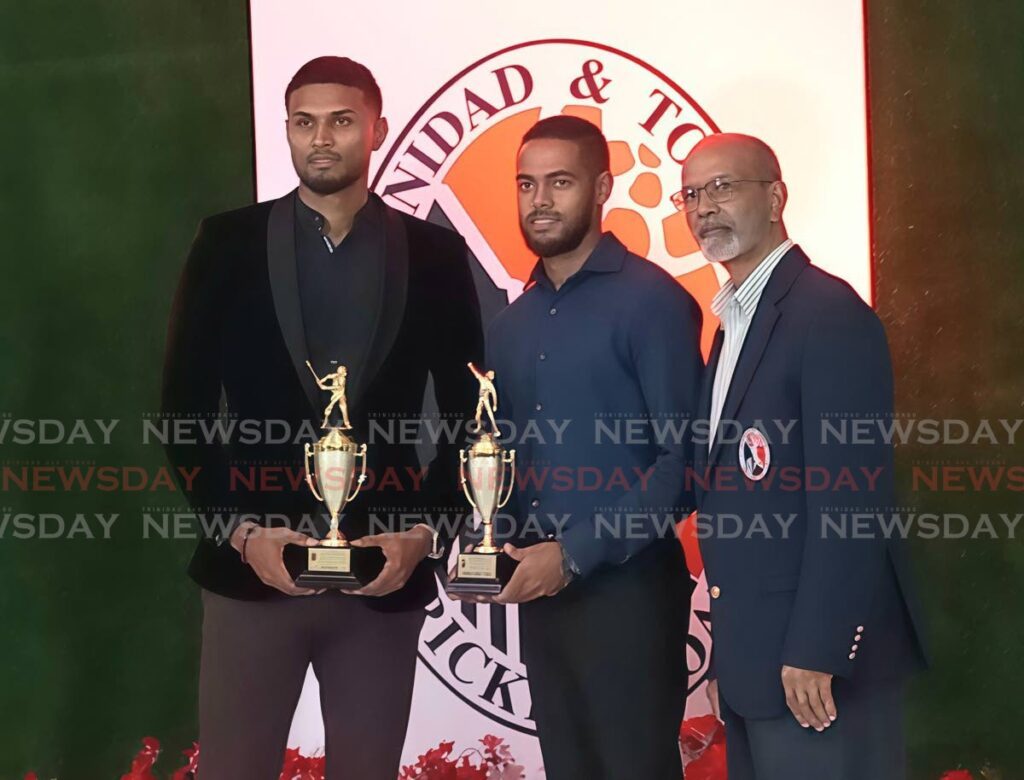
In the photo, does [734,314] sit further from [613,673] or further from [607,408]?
[613,673]

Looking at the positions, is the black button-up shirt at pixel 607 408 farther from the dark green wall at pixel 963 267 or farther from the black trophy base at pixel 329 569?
the dark green wall at pixel 963 267

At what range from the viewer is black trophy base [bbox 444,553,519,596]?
262cm

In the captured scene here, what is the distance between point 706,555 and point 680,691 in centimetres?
46

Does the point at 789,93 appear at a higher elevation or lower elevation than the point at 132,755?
higher

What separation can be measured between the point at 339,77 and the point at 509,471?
3.72 feet

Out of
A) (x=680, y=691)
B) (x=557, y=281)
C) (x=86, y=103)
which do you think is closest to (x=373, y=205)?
(x=557, y=281)

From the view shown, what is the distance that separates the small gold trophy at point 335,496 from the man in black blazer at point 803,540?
0.85 metres

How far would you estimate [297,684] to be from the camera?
113 inches

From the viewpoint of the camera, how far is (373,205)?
119 inches

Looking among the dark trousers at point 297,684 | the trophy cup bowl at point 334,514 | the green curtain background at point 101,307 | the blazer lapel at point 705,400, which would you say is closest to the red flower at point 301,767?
the dark trousers at point 297,684

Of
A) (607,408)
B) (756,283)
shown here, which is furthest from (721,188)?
(607,408)

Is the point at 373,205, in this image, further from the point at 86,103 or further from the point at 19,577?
the point at 19,577

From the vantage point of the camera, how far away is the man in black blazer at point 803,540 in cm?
220

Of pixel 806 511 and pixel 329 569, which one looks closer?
pixel 806 511
